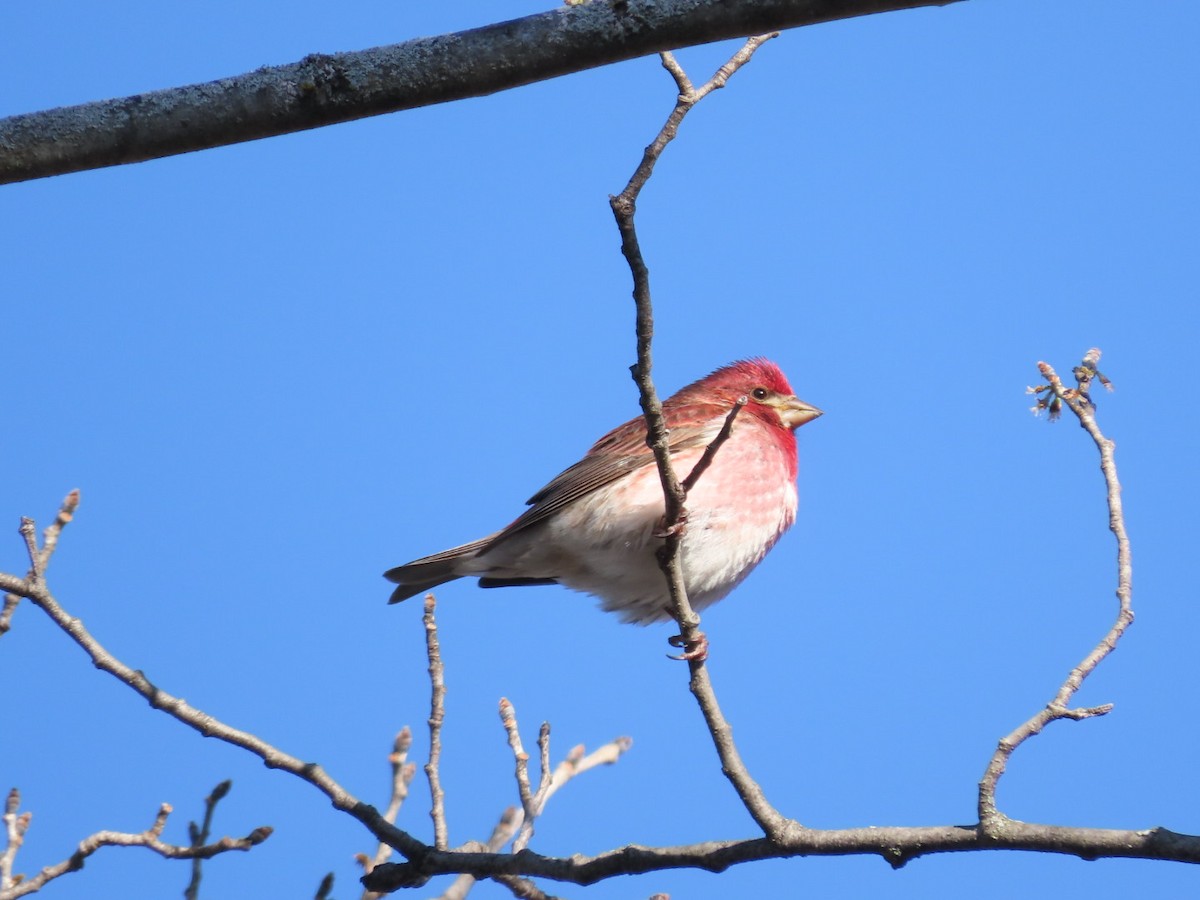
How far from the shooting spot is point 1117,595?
4375 millimetres

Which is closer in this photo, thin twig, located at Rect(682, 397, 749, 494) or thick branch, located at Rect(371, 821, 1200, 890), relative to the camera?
thick branch, located at Rect(371, 821, 1200, 890)

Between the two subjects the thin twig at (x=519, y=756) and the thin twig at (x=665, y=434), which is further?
the thin twig at (x=519, y=756)

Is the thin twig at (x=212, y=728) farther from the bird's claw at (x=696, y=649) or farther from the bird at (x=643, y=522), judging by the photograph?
the bird at (x=643, y=522)

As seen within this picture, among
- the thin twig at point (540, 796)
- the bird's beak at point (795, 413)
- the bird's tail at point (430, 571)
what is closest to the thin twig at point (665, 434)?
the thin twig at point (540, 796)

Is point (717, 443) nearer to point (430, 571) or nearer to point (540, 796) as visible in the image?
point (540, 796)

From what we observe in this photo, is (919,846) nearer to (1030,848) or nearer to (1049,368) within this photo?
(1030,848)

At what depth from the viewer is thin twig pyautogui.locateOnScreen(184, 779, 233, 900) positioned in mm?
4355

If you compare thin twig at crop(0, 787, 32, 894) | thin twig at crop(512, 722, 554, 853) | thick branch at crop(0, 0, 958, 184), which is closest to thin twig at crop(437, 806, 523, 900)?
thin twig at crop(512, 722, 554, 853)

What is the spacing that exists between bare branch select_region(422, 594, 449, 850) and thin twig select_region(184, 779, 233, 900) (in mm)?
760

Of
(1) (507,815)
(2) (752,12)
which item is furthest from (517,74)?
(1) (507,815)

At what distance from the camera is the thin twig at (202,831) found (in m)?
4.36

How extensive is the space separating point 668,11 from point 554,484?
14.2 feet

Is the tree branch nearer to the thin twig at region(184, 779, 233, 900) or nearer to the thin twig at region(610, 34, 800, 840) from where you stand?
the thin twig at region(184, 779, 233, 900)

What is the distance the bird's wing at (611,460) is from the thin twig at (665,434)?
163 centimetres
